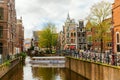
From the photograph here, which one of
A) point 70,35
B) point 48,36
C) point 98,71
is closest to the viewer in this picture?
point 98,71

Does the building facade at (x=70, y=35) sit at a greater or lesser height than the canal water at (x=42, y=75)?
greater

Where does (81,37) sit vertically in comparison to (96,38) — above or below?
above

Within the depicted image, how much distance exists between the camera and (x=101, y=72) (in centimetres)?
2950

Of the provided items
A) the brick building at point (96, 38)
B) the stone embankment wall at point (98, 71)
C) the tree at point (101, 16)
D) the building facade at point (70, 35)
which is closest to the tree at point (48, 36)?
the building facade at point (70, 35)

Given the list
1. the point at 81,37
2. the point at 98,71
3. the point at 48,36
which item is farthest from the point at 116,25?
the point at 48,36

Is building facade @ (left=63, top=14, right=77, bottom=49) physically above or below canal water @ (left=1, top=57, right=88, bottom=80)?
above

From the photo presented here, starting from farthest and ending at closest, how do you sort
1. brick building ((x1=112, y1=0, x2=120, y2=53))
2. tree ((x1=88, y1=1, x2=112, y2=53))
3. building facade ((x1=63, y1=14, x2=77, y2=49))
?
building facade ((x1=63, y1=14, x2=77, y2=49))
tree ((x1=88, y1=1, x2=112, y2=53))
brick building ((x1=112, y1=0, x2=120, y2=53))

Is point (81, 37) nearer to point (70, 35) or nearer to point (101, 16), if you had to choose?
point (70, 35)

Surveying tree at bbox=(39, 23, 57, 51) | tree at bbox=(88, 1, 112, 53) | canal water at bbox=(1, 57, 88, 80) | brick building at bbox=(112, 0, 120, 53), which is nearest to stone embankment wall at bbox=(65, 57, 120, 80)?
canal water at bbox=(1, 57, 88, 80)

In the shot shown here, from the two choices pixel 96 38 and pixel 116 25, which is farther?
pixel 96 38

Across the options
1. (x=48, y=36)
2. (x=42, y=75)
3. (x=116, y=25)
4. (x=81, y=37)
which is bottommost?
(x=42, y=75)

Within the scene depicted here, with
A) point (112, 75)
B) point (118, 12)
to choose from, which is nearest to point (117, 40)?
point (118, 12)

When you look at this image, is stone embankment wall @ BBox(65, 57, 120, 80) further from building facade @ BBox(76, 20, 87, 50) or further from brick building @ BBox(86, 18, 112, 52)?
building facade @ BBox(76, 20, 87, 50)

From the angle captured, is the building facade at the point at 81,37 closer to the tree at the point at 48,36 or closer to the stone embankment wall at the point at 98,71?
the tree at the point at 48,36
